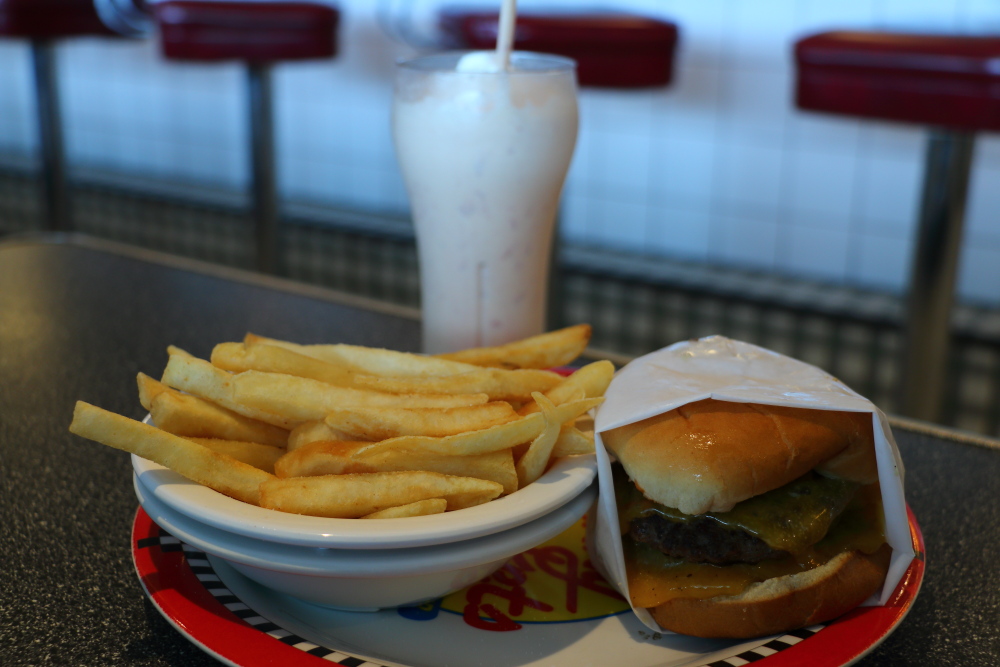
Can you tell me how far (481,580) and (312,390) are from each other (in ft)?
0.62

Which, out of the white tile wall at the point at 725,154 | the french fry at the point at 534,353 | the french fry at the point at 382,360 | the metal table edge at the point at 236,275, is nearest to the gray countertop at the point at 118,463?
the metal table edge at the point at 236,275

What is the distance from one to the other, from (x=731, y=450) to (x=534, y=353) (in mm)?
234

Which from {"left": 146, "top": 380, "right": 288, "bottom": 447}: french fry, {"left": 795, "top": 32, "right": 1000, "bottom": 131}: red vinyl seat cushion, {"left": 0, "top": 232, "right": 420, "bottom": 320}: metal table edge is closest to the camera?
{"left": 146, "top": 380, "right": 288, "bottom": 447}: french fry

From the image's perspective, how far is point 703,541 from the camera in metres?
0.68

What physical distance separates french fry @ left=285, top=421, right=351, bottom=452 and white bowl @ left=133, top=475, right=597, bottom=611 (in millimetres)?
98

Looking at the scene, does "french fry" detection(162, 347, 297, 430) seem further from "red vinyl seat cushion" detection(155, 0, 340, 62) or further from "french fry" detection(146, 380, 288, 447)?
"red vinyl seat cushion" detection(155, 0, 340, 62)

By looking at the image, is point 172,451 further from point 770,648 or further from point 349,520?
point 770,648

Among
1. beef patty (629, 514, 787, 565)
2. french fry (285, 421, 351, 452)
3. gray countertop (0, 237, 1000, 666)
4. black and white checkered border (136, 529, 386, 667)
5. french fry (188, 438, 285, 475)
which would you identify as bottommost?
gray countertop (0, 237, 1000, 666)

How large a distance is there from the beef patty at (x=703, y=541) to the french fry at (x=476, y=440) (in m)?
0.12

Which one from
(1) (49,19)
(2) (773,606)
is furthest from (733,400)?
(1) (49,19)

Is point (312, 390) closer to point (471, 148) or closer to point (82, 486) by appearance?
point (82, 486)

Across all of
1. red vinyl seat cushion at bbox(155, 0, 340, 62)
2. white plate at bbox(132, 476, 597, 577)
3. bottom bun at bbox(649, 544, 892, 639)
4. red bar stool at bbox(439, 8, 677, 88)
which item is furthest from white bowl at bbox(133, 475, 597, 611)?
red vinyl seat cushion at bbox(155, 0, 340, 62)

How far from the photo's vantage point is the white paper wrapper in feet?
2.25

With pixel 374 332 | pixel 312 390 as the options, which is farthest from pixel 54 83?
pixel 312 390
